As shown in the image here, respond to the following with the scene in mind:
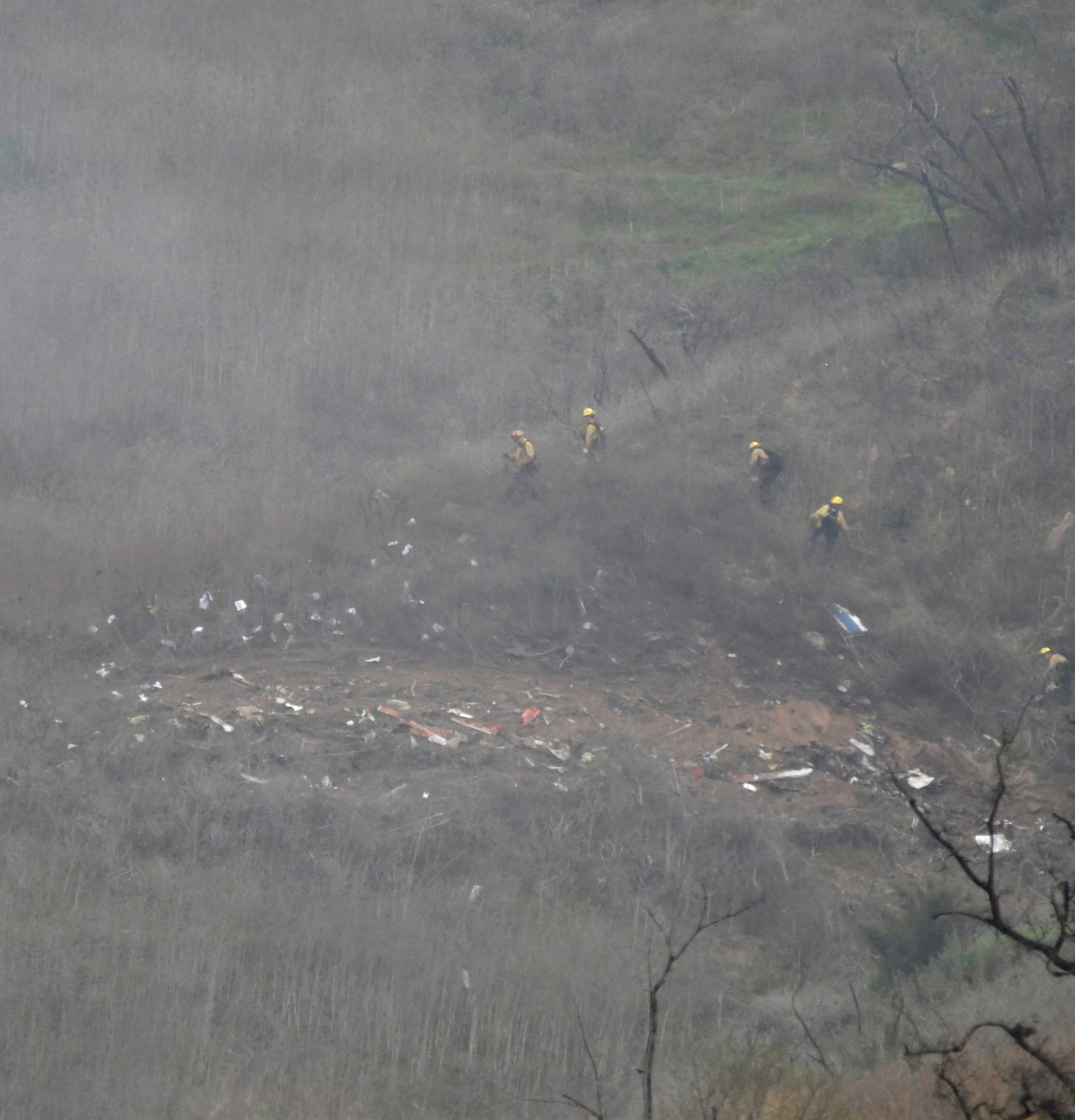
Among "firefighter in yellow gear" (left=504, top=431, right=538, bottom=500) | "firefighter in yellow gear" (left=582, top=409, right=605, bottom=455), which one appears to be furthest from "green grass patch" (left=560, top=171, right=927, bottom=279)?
"firefighter in yellow gear" (left=504, top=431, right=538, bottom=500)

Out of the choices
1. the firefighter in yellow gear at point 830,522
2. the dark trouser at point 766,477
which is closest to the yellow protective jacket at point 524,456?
the dark trouser at point 766,477

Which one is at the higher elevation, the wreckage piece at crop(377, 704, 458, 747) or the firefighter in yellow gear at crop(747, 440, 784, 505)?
the firefighter in yellow gear at crop(747, 440, 784, 505)

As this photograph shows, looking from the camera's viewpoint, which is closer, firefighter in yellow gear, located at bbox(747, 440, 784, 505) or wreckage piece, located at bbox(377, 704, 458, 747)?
wreckage piece, located at bbox(377, 704, 458, 747)

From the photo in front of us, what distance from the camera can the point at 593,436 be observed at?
45.5ft

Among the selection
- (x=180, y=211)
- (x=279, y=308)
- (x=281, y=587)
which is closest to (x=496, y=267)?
(x=279, y=308)

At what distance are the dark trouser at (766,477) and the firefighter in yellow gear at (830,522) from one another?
98 cm

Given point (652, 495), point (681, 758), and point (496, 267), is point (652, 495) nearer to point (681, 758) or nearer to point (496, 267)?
point (681, 758)

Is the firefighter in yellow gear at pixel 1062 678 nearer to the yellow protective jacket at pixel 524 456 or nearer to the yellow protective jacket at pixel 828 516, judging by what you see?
the yellow protective jacket at pixel 828 516

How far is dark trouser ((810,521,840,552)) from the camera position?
39.8 ft

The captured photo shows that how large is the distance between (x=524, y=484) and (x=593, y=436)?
1.09m

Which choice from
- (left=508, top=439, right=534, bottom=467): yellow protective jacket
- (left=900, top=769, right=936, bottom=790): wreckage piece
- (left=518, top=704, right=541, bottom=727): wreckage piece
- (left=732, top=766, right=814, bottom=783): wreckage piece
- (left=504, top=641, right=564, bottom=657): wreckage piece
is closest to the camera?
(left=900, top=769, right=936, bottom=790): wreckage piece

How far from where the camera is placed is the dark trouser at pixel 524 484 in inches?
537

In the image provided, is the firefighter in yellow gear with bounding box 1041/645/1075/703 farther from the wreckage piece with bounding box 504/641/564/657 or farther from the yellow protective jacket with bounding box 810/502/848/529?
the wreckage piece with bounding box 504/641/564/657

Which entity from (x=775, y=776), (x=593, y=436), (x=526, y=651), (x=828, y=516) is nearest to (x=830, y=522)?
(x=828, y=516)
